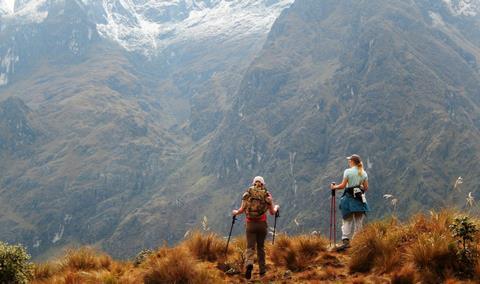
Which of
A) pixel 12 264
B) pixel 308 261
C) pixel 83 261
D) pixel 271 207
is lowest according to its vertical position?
pixel 12 264

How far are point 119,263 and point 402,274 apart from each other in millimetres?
9525

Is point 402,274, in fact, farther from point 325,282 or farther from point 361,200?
point 361,200

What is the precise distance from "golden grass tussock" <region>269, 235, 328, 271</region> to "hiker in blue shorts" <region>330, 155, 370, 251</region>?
1.01m

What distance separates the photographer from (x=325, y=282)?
13.5 meters

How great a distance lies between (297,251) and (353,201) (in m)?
2.91

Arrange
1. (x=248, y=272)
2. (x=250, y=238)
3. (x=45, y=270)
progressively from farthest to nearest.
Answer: (x=45, y=270), (x=250, y=238), (x=248, y=272)

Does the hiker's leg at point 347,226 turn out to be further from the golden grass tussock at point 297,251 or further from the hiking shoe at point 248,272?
the hiking shoe at point 248,272

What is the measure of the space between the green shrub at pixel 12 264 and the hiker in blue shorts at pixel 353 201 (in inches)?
393

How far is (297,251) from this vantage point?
15.8 m

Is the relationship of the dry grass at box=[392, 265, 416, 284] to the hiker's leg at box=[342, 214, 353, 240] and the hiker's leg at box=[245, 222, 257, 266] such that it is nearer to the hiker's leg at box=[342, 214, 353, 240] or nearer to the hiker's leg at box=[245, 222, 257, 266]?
the hiker's leg at box=[245, 222, 257, 266]

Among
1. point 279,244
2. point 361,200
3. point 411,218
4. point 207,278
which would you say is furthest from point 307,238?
point 207,278

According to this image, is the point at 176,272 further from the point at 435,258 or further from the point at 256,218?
the point at 435,258

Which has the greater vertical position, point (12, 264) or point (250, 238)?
point (250, 238)

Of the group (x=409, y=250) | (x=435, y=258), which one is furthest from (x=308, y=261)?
(x=435, y=258)
